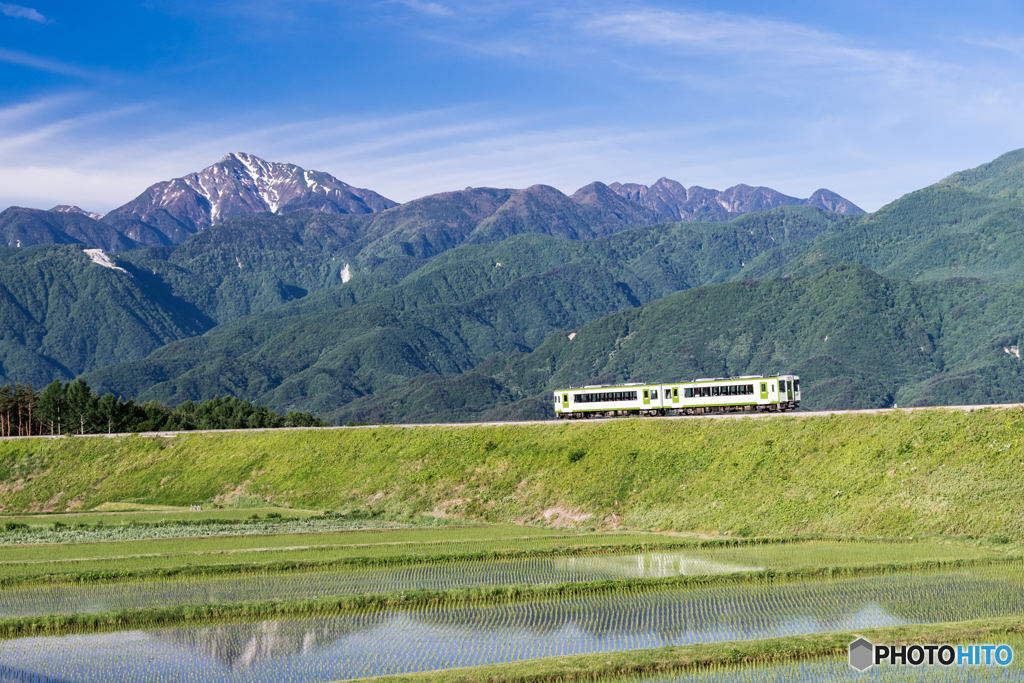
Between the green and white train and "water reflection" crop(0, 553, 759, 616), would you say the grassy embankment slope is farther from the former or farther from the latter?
the green and white train

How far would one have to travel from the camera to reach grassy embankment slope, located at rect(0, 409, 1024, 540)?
55.0 metres

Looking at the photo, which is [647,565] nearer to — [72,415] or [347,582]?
[347,582]

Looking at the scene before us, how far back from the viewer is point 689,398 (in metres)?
93.4

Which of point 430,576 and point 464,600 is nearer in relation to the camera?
point 464,600

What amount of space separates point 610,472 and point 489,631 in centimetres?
3859

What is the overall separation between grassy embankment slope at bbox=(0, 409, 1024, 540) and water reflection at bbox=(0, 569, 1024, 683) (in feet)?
51.6

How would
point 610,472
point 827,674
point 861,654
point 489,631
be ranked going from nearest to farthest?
1. point 827,674
2. point 861,654
3. point 489,631
4. point 610,472

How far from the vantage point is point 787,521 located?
56.7 m

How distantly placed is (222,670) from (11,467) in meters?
86.1

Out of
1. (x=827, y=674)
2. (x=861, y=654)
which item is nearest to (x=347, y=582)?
(x=827, y=674)

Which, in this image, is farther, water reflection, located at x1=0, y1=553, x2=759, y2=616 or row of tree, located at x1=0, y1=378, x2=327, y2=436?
row of tree, located at x1=0, y1=378, x2=327, y2=436

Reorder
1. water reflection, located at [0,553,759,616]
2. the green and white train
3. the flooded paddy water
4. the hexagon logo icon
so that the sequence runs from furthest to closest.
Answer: the green and white train
the flooded paddy water
water reflection, located at [0,553,759,616]
the hexagon logo icon

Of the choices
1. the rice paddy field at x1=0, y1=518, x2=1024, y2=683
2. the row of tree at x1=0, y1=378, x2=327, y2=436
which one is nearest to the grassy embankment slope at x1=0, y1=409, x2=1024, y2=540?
the rice paddy field at x1=0, y1=518, x2=1024, y2=683

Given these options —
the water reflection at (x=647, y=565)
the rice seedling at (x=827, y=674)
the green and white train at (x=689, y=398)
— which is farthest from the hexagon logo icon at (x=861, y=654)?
the green and white train at (x=689, y=398)
